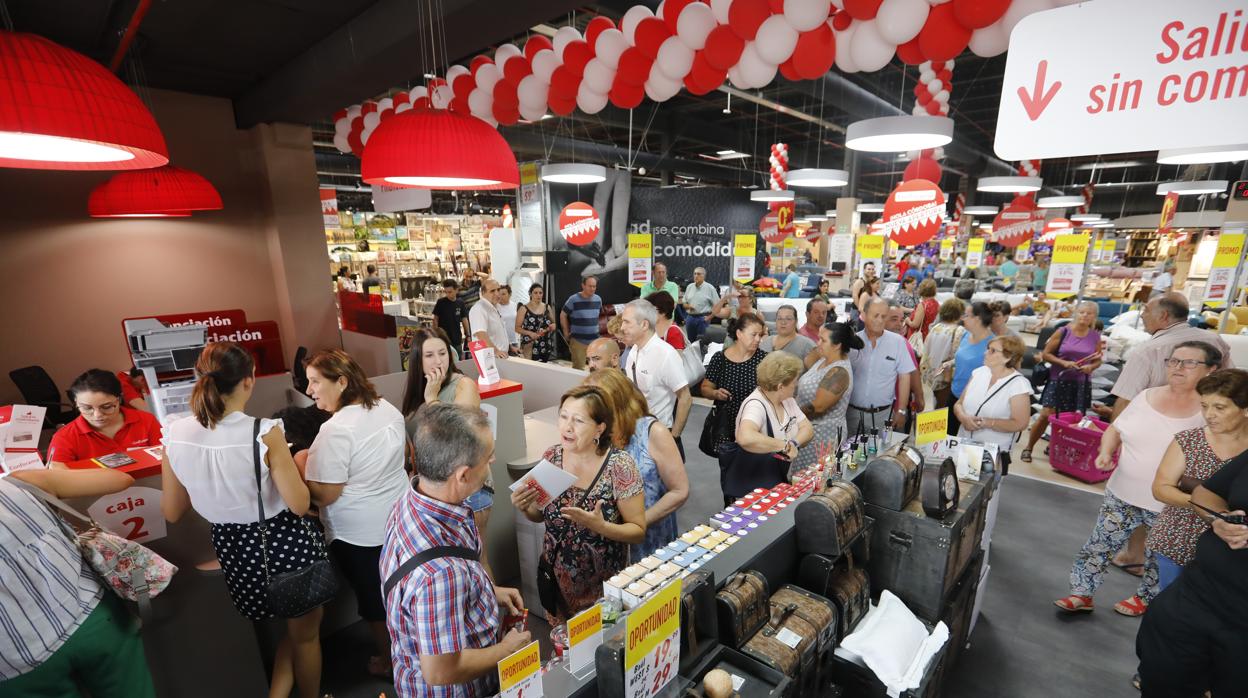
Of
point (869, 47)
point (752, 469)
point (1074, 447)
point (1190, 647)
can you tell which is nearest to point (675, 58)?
point (869, 47)

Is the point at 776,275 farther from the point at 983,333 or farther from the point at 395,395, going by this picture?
the point at 395,395

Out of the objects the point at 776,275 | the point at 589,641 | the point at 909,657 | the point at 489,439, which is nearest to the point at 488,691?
the point at 589,641

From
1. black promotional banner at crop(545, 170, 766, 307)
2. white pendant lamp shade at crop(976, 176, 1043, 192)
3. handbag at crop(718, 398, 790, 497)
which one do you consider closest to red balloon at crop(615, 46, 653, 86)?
handbag at crop(718, 398, 790, 497)

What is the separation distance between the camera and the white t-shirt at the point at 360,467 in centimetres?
219

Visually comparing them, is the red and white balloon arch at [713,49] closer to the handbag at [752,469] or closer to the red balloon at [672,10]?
the red balloon at [672,10]

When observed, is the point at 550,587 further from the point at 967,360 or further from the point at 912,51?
the point at 967,360

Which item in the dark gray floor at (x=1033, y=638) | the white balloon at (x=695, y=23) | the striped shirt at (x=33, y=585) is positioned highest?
the white balloon at (x=695, y=23)

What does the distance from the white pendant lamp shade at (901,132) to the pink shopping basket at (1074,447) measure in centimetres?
311

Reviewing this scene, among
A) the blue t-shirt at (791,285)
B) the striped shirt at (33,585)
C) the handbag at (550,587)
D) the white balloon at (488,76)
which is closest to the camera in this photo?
the striped shirt at (33,585)

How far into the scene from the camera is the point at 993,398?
3365 mm

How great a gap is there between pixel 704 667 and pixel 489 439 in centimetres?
83

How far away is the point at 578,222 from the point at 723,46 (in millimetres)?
4713

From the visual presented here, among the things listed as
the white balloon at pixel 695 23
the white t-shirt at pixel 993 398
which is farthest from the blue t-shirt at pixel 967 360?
the white balloon at pixel 695 23

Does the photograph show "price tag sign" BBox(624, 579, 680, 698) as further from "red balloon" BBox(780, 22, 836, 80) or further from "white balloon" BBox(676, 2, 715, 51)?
"white balloon" BBox(676, 2, 715, 51)
